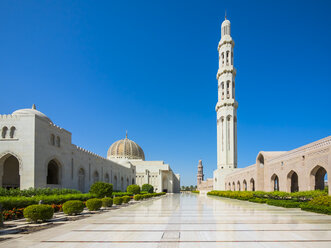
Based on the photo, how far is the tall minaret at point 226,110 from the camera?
148 feet

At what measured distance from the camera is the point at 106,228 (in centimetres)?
840

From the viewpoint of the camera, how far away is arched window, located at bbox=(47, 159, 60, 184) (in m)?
22.4

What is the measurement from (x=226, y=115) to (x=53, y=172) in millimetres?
29674

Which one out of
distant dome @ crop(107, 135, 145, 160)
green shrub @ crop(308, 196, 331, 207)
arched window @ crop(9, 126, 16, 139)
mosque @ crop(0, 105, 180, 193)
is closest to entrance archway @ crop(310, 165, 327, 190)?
green shrub @ crop(308, 196, 331, 207)

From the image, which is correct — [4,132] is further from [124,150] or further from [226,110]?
[124,150]

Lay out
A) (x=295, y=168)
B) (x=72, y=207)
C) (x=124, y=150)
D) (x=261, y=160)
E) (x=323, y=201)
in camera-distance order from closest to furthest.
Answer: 1. (x=72, y=207)
2. (x=323, y=201)
3. (x=295, y=168)
4. (x=261, y=160)
5. (x=124, y=150)

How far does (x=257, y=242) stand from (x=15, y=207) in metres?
9.86

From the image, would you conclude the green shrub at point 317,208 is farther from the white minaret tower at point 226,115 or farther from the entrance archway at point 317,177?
the white minaret tower at point 226,115

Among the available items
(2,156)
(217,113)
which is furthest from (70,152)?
(217,113)

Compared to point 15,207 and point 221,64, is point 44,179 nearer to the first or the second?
point 15,207

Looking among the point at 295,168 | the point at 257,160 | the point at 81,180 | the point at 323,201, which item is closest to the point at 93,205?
the point at 323,201

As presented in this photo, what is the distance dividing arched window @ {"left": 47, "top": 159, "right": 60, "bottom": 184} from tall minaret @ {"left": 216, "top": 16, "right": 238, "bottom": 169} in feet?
95.2

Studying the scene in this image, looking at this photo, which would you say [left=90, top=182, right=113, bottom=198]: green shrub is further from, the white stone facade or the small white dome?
the small white dome

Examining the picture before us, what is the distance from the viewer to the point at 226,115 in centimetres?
4522
